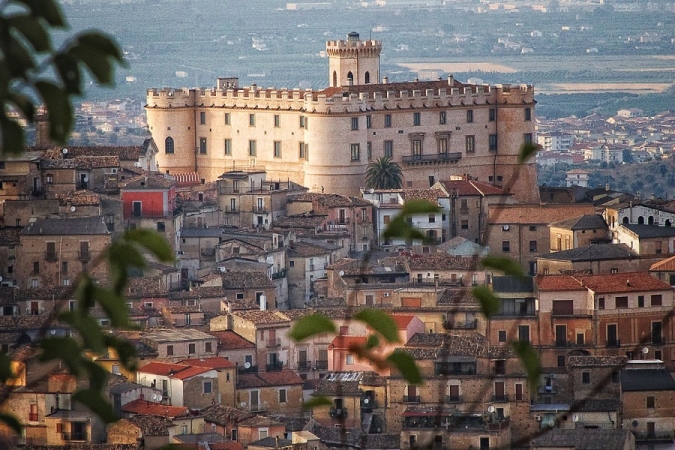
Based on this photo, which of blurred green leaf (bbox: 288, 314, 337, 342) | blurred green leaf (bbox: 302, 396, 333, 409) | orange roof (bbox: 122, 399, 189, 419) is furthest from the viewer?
orange roof (bbox: 122, 399, 189, 419)

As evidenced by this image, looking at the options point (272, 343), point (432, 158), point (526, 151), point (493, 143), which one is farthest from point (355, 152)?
point (526, 151)

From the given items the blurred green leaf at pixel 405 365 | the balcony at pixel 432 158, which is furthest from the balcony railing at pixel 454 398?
the blurred green leaf at pixel 405 365

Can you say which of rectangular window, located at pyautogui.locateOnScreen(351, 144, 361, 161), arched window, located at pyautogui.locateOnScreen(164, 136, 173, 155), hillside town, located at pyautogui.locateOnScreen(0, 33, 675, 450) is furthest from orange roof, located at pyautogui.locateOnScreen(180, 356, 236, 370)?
arched window, located at pyautogui.locateOnScreen(164, 136, 173, 155)

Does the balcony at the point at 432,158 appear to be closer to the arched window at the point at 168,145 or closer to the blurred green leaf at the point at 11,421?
the arched window at the point at 168,145

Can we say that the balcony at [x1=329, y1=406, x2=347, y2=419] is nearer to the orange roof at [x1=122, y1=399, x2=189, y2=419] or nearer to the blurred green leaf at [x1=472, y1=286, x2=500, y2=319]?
the blurred green leaf at [x1=472, y1=286, x2=500, y2=319]

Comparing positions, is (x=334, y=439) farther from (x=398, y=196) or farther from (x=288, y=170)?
(x=288, y=170)

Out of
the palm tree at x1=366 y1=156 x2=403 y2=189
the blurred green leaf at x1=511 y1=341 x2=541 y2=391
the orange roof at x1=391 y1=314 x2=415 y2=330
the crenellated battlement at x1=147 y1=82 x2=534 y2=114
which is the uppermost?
the blurred green leaf at x1=511 y1=341 x2=541 y2=391

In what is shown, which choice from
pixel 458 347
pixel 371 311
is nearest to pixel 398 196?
pixel 458 347
